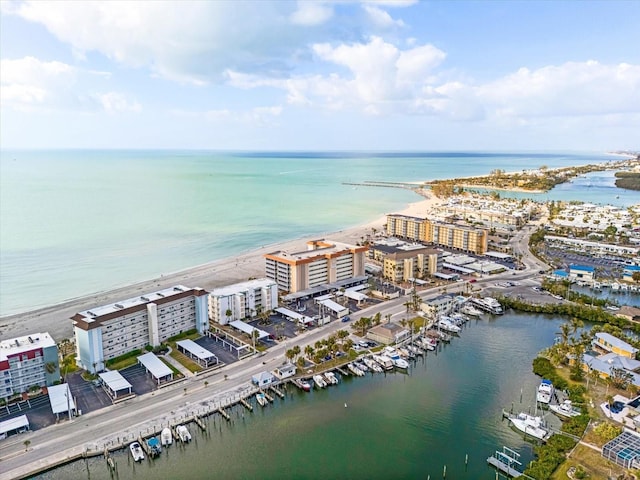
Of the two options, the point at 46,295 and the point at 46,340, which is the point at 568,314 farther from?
the point at 46,295

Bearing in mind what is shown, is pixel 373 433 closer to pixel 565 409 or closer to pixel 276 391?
pixel 276 391

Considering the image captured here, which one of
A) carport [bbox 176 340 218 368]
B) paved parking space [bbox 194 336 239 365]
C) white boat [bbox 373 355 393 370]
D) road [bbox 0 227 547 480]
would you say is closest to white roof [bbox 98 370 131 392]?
road [bbox 0 227 547 480]

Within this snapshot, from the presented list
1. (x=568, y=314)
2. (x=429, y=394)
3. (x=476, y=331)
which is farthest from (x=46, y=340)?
(x=568, y=314)

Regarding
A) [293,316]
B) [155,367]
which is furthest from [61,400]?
[293,316]

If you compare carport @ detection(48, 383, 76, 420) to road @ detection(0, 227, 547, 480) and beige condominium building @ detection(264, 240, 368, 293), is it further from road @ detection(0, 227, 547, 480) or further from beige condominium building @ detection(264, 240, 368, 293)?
beige condominium building @ detection(264, 240, 368, 293)

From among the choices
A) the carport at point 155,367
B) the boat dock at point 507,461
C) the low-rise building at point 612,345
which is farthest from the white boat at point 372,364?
the low-rise building at point 612,345

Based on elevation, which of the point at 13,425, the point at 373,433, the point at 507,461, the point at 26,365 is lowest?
the point at 373,433
